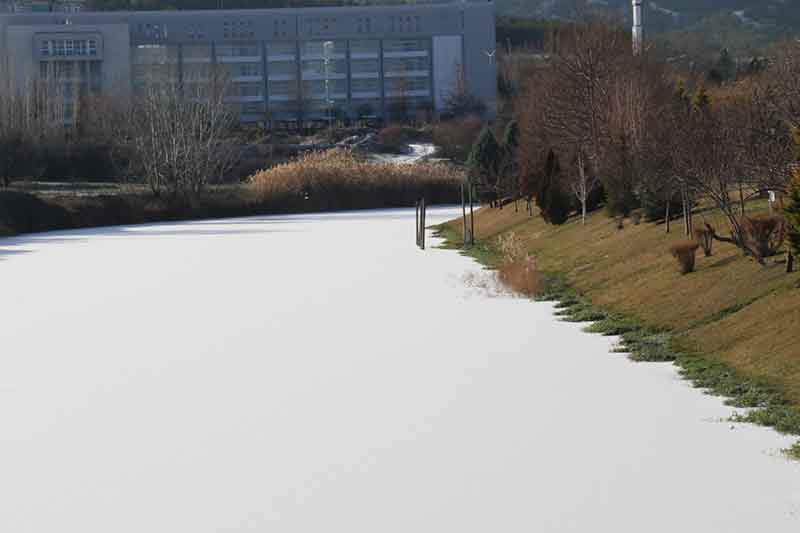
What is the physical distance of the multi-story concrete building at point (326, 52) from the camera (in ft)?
339

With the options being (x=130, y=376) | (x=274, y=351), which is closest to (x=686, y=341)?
(x=274, y=351)

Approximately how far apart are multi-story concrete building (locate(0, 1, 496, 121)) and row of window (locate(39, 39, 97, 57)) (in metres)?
2.50

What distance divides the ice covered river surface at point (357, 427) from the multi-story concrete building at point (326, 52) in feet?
255

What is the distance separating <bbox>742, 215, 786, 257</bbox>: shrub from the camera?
20.2 m

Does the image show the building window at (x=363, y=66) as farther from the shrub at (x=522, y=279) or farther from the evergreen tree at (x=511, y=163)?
the shrub at (x=522, y=279)

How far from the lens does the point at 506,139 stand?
55.1m

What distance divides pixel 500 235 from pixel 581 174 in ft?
16.4

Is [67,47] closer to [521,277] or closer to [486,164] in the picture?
[486,164]

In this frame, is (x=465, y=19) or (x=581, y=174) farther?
(x=465, y=19)

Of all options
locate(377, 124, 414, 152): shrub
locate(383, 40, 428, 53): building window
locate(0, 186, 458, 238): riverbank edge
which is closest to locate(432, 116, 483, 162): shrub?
locate(377, 124, 414, 152): shrub

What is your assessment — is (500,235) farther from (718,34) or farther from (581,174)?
(718,34)

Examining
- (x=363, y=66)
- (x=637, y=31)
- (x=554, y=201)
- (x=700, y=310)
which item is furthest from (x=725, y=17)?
(x=700, y=310)

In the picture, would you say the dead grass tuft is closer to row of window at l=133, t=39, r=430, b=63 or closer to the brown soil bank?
the brown soil bank

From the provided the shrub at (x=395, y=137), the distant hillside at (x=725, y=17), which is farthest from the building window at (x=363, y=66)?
the distant hillside at (x=725, y=17)
